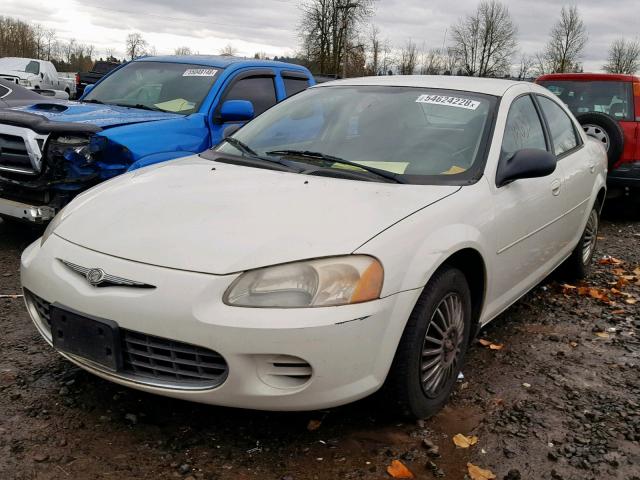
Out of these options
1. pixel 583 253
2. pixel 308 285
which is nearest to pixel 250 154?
pixel 308 285

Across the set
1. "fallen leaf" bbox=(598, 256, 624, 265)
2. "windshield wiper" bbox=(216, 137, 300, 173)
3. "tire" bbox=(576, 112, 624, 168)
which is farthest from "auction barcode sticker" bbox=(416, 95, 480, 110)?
"tire" bbox=(576, 112, 624, 168)

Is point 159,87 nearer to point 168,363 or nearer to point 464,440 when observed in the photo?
point 168,363

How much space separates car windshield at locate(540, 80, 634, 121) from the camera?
24.5ft

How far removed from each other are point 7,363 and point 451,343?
87.5 inches

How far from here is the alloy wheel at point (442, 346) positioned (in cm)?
272

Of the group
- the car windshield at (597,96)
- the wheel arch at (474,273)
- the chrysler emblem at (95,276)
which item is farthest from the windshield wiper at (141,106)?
the car windshield at (597,96)

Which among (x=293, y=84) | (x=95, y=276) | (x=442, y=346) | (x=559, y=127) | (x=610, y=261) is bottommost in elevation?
(x=610, y=261)

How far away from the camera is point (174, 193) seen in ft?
9.45

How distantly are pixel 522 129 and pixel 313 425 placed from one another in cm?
218

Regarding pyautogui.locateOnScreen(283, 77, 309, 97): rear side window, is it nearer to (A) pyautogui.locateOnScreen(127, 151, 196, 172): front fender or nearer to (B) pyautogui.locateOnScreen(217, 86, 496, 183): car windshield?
(A) pyautogui.locateOnScreen(127, 151, 196, 172): front fender

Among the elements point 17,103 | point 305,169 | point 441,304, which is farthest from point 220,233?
point 17,103

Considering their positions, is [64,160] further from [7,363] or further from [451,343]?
[451,343]

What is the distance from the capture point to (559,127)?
4395 millimetres

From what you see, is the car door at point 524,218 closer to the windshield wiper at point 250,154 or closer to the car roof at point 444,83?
the car roof at point 444,83
